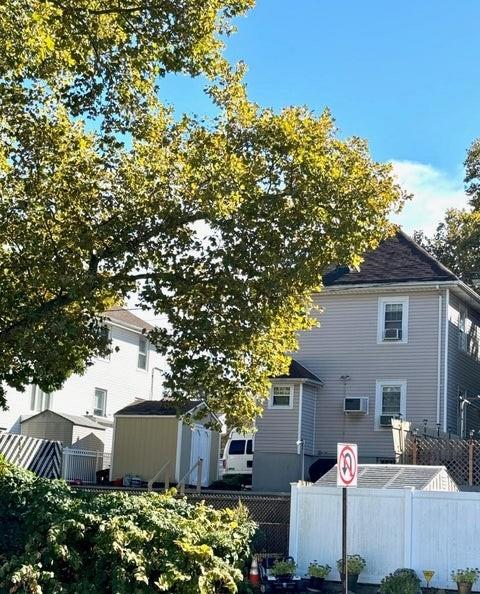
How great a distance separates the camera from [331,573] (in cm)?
1703

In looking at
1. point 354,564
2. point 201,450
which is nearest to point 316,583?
point 354,564

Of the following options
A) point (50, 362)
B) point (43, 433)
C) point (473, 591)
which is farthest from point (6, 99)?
point (43, 433)

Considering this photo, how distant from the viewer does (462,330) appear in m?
32.9

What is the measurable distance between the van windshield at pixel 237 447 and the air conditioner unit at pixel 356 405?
18.4ft

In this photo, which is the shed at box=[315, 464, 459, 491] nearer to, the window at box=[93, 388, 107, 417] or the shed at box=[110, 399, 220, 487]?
the shed at box=[110, 399, 220, 487]

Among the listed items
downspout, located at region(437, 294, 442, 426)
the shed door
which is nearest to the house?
downspout, located at region(437, 294, 442, 426)

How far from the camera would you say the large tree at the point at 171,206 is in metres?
15.3

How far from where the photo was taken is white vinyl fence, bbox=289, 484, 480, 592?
648 inches

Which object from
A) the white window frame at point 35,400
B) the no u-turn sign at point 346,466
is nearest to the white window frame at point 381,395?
the white window frame at point 35,400

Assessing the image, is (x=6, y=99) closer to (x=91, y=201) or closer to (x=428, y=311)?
(x=91, y=201)

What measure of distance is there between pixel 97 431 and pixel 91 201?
2236 cm

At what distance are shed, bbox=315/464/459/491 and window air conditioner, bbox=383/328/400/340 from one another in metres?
12.1

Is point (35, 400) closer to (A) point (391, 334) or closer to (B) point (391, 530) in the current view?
(A) point (391, 334)

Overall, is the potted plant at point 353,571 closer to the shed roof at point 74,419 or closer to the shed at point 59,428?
the shed at point 59,428
